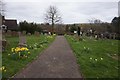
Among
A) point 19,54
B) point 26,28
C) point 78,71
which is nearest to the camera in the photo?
point 78,71

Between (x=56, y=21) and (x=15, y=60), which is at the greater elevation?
(x=56, y=21)

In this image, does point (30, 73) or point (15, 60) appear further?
point (15, 60)

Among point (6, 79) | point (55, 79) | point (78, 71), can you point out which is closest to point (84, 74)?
point (78, 71)

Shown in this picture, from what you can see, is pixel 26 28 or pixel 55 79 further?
pixel 26 28

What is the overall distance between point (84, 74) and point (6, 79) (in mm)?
3016

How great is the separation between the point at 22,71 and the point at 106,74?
340cm

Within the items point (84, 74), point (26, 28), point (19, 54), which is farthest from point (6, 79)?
point (26, 28)

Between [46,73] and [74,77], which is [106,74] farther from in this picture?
[46,73]

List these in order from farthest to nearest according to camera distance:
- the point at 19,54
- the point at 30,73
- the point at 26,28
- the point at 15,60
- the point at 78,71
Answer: the point at 26,28, the point at 19,54, the point at 15,60, the point at 78,71, the point at 30,73

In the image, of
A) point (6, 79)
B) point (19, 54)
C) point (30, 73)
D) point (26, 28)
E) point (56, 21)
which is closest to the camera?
point (6, 79)

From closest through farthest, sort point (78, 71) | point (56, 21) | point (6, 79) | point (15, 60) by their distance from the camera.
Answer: point (6, 79) < point (78, 71) < point (15, 60) < point (56, 21)

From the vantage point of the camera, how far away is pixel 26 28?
178 ft

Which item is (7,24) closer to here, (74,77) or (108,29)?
(108,29)

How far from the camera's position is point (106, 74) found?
8.83 m
